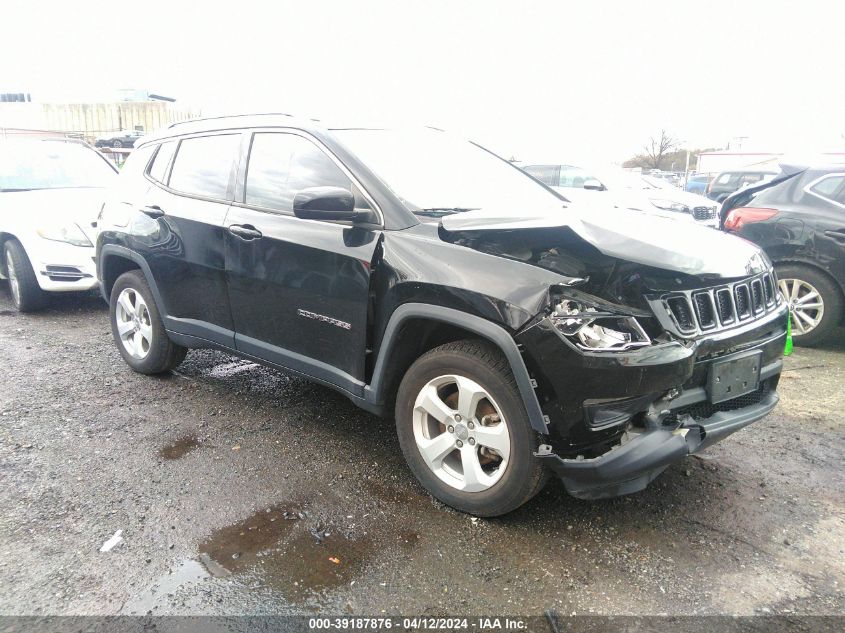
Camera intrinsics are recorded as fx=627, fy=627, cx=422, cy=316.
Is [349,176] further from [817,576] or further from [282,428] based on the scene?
[817,576]

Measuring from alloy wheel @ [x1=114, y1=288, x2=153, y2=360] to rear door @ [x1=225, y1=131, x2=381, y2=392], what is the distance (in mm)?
1199

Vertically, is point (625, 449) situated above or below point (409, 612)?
above

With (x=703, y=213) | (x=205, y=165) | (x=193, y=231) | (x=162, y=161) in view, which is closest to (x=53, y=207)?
(x=162, y=161)

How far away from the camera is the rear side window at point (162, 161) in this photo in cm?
437

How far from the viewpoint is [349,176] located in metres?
3.21

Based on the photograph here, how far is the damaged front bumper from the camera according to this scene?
2.43m

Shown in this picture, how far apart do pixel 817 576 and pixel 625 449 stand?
0.93m

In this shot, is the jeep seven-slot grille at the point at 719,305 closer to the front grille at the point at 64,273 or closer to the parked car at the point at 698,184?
the front grille at the point at 64,273

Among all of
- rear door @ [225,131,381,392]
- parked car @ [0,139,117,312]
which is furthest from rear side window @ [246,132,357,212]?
parked car @ [0,139,117,312]

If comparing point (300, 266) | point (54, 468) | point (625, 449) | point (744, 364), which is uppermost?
point (300, 266)

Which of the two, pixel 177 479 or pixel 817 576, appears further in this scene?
pixel 177 479

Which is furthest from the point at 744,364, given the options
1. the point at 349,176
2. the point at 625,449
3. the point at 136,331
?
the point at 136,331

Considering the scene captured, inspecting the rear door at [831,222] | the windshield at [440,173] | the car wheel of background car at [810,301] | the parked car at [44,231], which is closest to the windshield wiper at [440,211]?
the windshield at [440,173]

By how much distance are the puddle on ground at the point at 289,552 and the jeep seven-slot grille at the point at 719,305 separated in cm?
162
